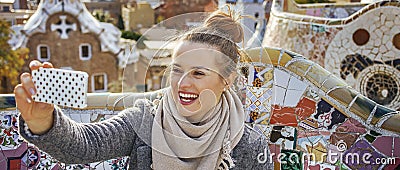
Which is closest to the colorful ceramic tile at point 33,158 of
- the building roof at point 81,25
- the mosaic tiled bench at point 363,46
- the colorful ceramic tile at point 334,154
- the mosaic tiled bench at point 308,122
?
the mosaic tiled bench at point 308,122

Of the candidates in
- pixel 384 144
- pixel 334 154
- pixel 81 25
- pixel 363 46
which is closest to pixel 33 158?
pixel 334 154

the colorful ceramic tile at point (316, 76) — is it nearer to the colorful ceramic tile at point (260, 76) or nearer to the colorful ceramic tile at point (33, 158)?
the colorful ceramic tile at point (260, 76)

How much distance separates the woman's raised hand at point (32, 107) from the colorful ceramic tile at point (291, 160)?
68cm

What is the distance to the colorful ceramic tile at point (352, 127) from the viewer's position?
3.96 ft

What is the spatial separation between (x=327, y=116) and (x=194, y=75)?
0.55 m

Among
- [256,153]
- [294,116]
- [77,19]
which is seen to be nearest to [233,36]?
[256,153]

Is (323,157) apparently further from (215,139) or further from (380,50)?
(380,50)

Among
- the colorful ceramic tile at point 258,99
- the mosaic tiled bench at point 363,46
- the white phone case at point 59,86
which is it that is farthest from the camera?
the mosaic tiled bench at point 363,46

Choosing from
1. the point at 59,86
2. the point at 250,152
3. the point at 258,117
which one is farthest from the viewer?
the point at 258,117

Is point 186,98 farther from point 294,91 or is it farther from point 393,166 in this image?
point 393,166

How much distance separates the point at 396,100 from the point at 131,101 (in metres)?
1.73

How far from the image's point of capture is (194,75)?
0.77 m

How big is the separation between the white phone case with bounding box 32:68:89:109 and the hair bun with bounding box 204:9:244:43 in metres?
0.23

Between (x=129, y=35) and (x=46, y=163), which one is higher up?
(x=46, y=163)
